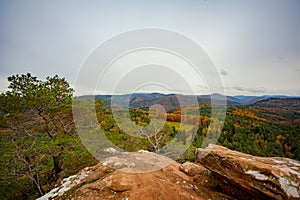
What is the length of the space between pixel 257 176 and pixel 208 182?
2451mm

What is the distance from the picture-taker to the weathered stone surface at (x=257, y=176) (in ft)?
14.6

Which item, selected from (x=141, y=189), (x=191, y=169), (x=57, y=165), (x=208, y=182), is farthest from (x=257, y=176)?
(x=57, y=165)

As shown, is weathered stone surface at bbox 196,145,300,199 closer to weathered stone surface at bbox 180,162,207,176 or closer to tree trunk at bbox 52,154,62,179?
weathered stone surface at bbox 180,162,207,176

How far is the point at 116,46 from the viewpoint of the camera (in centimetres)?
768

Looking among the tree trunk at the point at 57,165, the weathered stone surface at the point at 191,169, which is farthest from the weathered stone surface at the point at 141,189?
the tree trunk at the point at 57,165

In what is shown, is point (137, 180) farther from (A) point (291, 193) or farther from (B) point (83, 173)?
(A) point (291, 193)

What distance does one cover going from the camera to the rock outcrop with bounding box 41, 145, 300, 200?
4707 millimetres

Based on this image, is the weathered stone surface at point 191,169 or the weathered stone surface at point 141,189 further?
the weathered stone surface at point 191,169

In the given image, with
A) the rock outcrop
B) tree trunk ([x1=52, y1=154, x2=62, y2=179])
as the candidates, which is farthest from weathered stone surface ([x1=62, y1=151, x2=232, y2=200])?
tree trunk ([x1=52, y1=154, x2=62, y2=179])

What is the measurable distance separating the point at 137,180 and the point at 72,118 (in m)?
7.36

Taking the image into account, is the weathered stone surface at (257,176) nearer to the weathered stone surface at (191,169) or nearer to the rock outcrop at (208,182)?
the rock outcrop at (208,182)

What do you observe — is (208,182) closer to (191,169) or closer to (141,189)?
(191,169)

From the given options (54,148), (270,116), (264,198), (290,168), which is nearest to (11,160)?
(54,148)

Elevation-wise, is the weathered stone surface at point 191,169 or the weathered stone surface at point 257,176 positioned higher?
the weathered stone surface at point 257,176
